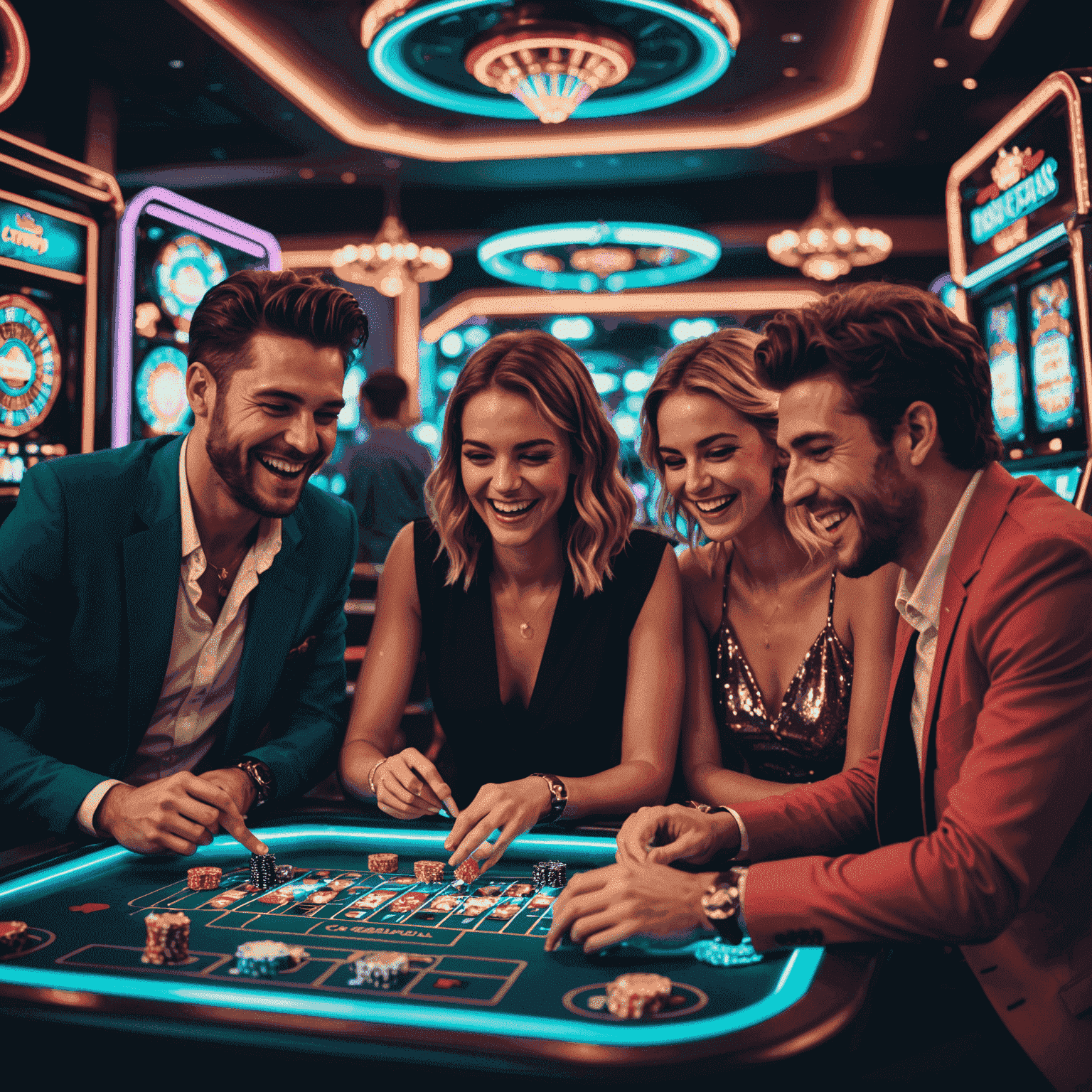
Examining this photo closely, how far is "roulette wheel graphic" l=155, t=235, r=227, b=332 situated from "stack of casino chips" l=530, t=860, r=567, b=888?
A: 3.72 metres

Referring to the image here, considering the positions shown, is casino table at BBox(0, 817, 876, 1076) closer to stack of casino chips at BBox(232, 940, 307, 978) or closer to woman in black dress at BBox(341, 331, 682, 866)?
stack of casino chips at BBox(232, 940, 307, 978)

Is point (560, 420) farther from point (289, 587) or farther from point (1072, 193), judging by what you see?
point (1072, 193)

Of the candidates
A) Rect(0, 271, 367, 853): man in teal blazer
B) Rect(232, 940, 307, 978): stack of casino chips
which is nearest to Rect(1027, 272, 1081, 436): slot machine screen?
Rect(0, 271, 367, 853): man in teal blazer

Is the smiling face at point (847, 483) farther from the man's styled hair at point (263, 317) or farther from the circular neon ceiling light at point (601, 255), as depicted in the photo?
the circular neon ceiling light at point (601, 255)

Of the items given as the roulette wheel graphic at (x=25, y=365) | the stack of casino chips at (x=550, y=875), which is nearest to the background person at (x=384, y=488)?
the roulette wheel graphic at (x=25, y=365)

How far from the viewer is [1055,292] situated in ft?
15.1

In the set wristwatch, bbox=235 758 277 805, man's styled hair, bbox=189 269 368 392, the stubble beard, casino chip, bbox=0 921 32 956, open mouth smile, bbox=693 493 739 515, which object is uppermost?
man's styled hair, bbox=189 269 368 392

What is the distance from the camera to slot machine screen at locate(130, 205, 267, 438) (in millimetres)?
4641

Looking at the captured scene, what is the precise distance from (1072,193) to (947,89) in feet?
9.56

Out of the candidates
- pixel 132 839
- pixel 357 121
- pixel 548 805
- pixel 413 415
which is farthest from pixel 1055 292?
pixel 413 415

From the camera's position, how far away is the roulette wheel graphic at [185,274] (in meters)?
4.78

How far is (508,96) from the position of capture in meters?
7.32

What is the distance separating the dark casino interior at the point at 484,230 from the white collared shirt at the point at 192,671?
36 centimetres

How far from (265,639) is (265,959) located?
1.16m
